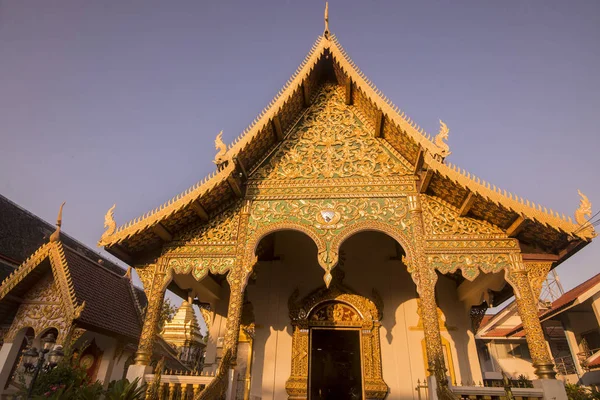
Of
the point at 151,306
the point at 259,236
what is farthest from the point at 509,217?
the point at 151,306

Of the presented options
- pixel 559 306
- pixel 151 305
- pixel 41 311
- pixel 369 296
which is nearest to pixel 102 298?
pixel 41 311

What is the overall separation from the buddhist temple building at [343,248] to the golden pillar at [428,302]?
0.02 metres

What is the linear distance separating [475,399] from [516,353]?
14.0 meters

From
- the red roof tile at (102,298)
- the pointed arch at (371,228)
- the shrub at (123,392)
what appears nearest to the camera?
the shrub at (123,392)

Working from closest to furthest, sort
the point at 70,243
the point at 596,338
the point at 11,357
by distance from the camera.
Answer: the point at 11,357 < the point at 596,338 < the point at 70,243

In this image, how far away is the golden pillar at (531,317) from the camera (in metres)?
4.92

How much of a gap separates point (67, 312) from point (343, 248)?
5.21 meters

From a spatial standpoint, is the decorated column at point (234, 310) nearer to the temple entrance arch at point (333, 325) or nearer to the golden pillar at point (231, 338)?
the golden pillar at point (231, 338)

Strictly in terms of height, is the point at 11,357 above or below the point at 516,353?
below

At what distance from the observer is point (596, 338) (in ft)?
37.7

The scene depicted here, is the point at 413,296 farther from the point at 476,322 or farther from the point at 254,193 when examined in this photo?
the point at 254,193

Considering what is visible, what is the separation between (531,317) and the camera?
208 inches

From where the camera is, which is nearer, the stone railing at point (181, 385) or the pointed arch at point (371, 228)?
the stone railing at point (181, 385)

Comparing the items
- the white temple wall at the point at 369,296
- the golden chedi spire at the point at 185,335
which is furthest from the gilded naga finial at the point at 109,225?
the golden chedi spire at the point at 185,335
